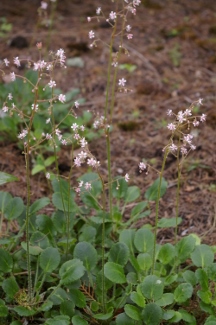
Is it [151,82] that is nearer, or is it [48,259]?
[48,259]

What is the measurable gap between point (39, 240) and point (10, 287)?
0.27 m

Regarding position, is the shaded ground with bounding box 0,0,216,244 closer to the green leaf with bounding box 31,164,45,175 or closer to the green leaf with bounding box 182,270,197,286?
the green leaf with bounding box 31,164,45,175

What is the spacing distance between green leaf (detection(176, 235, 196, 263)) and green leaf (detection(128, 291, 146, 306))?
0.35 m

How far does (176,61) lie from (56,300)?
284 cm

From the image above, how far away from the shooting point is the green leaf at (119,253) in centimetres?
227

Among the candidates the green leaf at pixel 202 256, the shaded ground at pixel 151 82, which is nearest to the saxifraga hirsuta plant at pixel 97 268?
the green leaf at pixel 202 256

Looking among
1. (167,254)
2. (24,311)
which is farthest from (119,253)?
(24,311)

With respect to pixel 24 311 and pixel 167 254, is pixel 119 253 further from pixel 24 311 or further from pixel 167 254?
pixel 24 311

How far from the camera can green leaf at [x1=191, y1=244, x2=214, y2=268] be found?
2297 mm

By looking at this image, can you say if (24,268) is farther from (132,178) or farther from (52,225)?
(132,178)

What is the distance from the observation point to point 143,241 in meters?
2.40

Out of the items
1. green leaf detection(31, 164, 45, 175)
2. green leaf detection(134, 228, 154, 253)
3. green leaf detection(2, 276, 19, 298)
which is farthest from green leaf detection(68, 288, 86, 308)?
green leaf detection(31, 164, 45, 175)

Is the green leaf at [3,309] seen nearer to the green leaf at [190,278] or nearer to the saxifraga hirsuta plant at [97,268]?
the saxifraga hirsuta plant at [97,268]

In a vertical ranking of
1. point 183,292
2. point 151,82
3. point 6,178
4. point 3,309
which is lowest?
point 3,309
